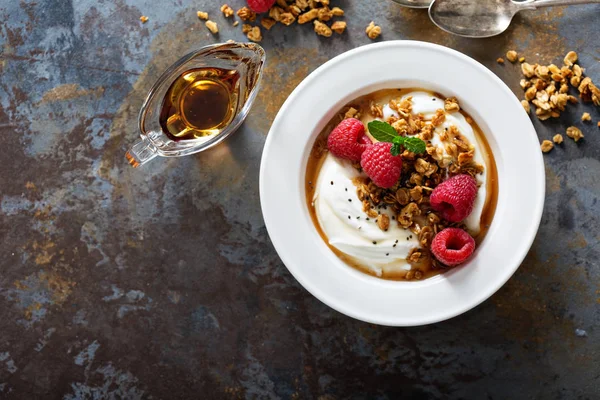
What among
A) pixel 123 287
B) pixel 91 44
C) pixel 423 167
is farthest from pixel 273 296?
pixel 91 44

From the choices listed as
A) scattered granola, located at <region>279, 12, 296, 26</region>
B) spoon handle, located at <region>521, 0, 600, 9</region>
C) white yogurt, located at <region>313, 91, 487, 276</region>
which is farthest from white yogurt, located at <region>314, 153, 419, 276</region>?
spoon handle, located at <region>521, 0, 600, 9</region>

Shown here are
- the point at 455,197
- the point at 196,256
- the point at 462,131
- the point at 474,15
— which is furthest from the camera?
the point at 196,256

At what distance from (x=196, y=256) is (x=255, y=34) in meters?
0.70

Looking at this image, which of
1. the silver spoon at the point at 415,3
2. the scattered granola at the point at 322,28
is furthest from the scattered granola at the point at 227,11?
the silver spoon at the point at 415,3

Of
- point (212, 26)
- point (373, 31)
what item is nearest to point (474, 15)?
point (373, 31)

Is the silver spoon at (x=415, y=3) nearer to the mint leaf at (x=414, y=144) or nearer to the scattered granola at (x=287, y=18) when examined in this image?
the scattered granola at (x=287, y=18)

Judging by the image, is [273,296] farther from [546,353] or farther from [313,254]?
[546,353]

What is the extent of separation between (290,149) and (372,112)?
0.82 feet

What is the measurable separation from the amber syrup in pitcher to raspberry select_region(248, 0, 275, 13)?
199mm

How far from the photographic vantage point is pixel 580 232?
1.66 m

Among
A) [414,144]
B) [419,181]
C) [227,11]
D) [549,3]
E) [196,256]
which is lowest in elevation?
[196,256]

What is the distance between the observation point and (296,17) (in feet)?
5.63

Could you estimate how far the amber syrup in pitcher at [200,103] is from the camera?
5.41 feet

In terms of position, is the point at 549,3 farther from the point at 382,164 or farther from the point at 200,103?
the point at 200,103
